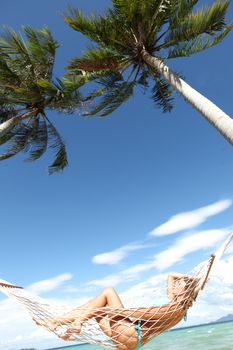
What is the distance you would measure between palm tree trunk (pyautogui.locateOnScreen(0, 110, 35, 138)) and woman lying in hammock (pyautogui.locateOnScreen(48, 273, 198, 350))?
166 inches

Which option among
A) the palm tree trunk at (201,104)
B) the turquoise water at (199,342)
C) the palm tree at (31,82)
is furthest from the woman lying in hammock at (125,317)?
the turquoise water at (199,342)

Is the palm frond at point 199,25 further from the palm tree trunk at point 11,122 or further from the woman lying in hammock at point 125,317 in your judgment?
the woman lying in hammock at point 125,317

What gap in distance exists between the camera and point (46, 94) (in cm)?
717

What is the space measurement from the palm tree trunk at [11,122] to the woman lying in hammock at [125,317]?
4.22 m

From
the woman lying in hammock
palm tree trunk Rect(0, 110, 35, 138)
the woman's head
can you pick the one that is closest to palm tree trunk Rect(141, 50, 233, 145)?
the woman's head

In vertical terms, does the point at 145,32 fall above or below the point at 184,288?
above

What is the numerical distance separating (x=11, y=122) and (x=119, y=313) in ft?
15.6

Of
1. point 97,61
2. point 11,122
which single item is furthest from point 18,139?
point 97,61

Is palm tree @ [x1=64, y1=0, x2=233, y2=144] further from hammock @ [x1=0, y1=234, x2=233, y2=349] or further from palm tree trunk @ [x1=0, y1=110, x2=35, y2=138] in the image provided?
hammock @ [x1=0, y1=234, x2=233, y2=349]

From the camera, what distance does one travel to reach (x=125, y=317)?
3508 millimetres

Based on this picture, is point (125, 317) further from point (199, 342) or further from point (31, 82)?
point (199, 342)

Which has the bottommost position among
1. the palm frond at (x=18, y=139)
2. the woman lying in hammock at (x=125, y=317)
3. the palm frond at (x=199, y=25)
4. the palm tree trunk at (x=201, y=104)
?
the woman lying in hammock at (x=125, y=317)

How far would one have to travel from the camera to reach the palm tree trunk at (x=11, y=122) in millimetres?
7019

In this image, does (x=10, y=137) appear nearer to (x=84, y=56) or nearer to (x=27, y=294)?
(x=84, y=56)
